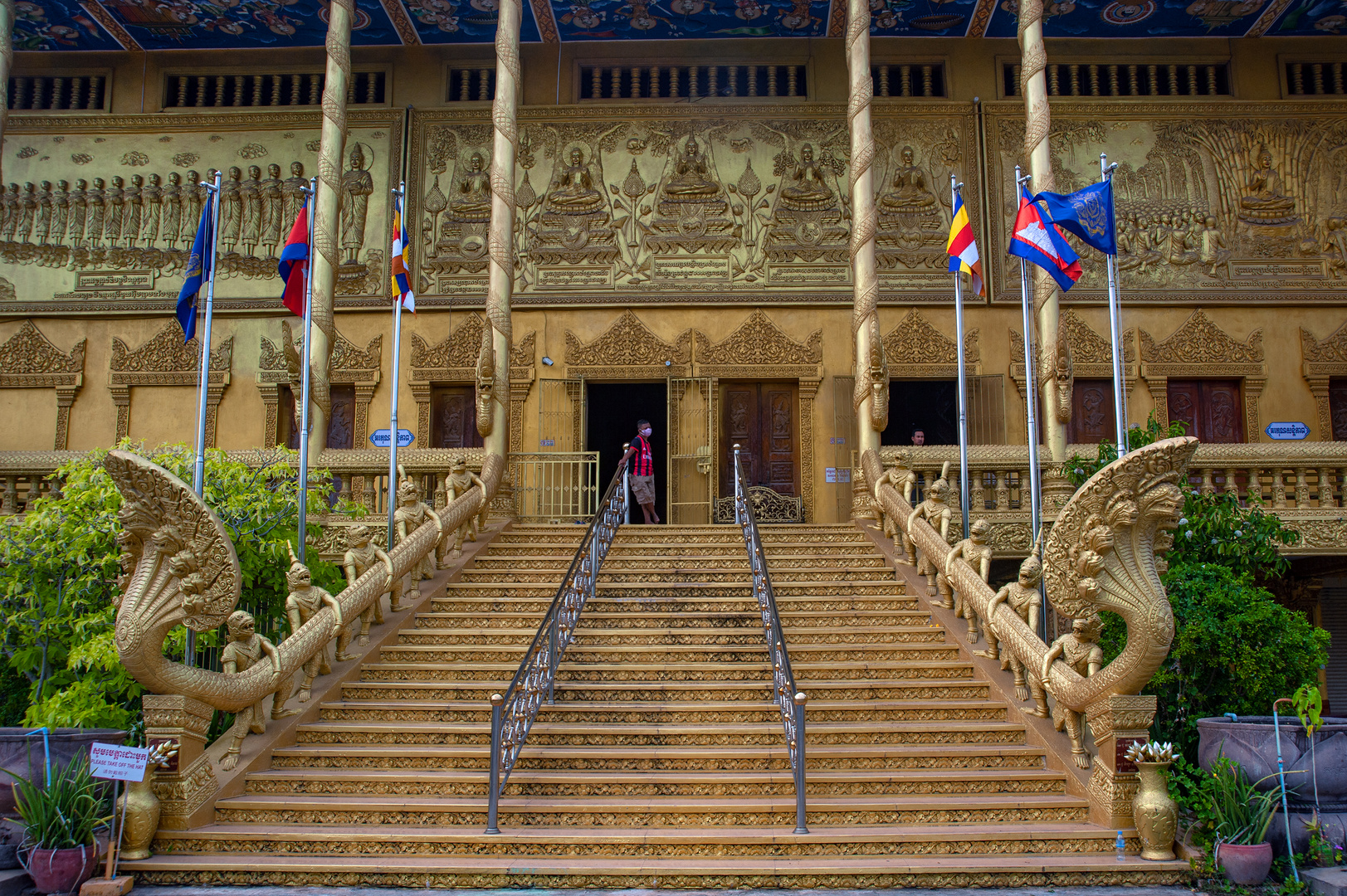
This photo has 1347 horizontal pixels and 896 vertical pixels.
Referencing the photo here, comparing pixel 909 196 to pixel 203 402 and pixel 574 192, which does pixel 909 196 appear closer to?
pixel 574 192

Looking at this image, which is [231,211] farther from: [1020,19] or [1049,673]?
[1049,673]

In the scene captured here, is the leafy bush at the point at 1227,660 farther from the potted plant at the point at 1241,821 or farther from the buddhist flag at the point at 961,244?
the buddhist flag at the point at 961,244

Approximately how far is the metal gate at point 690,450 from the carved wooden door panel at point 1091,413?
5.78 metres

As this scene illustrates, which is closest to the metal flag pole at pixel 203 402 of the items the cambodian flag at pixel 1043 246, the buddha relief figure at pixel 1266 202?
the cambodian flag at pixel 1043 246

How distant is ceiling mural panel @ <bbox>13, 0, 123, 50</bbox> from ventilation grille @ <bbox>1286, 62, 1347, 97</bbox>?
19837mm

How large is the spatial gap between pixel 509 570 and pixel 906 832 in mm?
5413

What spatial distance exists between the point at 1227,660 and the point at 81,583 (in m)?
9.72

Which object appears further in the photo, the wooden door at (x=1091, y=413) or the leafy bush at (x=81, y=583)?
the wooden door at (x=1091, y=413)

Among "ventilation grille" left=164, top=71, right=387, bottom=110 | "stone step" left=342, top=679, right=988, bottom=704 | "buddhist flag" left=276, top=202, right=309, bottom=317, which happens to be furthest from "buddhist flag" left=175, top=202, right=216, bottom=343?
"ventilation grille" left=164, top=71, right=387, bottom=110

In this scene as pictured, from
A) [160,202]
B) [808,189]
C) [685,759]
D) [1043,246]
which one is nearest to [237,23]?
[160,202]

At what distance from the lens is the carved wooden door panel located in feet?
51.2

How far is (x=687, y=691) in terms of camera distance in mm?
8312

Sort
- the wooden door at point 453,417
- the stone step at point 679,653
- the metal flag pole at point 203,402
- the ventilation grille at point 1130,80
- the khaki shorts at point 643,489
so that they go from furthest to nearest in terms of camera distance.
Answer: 1. the ventilation grille at point 1130,80
2. the wooden door at point 453,417
3. the khaki shorts at point 643,489
4. the stone step at point 679,653
5. the metal flag pole at point 203,402

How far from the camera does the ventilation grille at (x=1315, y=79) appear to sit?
16.3 m
